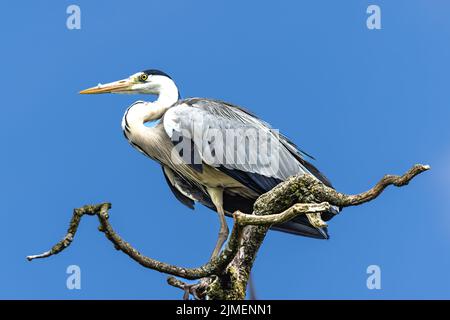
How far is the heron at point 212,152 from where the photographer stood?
29.4 feet

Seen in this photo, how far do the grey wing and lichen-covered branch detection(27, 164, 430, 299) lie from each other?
65.3 inches

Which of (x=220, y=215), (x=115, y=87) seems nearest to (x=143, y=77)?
(x=115, y=87)

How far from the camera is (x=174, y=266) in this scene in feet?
21.0

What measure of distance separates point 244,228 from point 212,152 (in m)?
2.43

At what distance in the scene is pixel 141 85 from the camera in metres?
10.2

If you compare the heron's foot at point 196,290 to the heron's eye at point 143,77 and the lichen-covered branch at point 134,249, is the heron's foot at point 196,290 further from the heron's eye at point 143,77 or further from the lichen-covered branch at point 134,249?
the heron's eye at point 143,77

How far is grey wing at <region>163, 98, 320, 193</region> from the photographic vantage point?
29.4 ft

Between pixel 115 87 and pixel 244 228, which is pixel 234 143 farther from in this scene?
pixel 244 228

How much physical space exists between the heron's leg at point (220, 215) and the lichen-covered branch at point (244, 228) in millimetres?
1612
